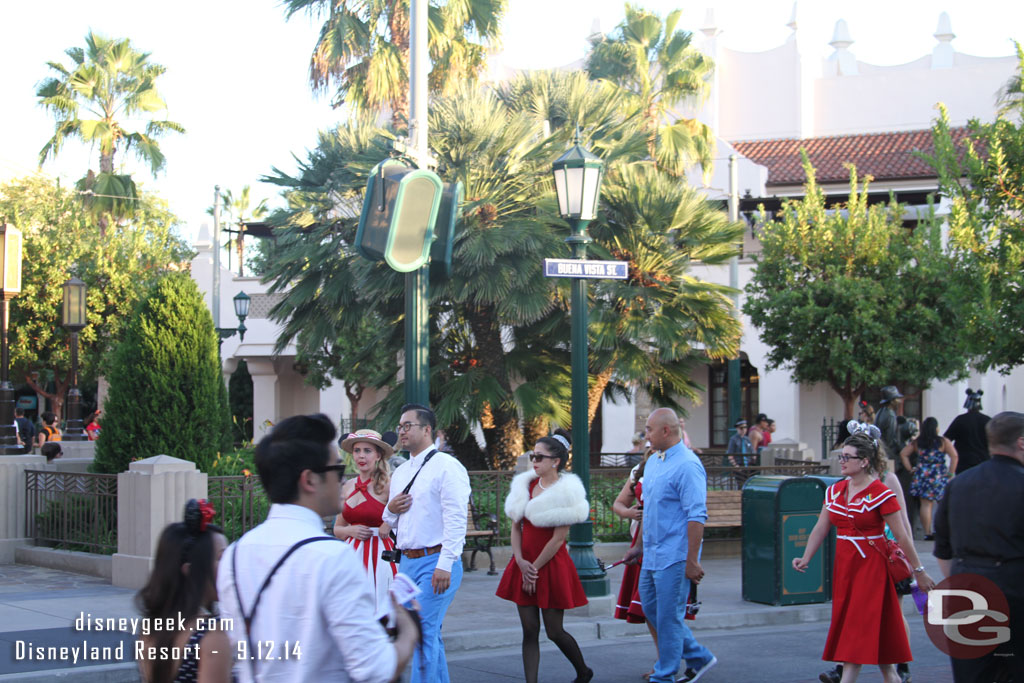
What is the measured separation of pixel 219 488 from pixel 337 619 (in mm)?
9514

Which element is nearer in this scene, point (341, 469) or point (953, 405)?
point (341, 469)

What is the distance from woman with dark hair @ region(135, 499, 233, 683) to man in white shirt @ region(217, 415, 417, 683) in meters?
0.69

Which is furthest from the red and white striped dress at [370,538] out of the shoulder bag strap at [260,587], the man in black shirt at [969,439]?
the man in black shirt at [969,439]

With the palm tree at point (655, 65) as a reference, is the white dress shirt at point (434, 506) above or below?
below

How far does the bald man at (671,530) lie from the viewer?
7.25 meters

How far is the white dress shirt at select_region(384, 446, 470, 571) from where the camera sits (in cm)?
629

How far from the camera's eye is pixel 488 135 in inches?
653

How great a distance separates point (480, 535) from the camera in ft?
42.0

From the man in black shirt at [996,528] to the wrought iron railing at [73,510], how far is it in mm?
9430

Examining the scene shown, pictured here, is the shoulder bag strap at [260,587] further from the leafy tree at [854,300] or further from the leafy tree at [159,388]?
the leafy tree at [854,300]

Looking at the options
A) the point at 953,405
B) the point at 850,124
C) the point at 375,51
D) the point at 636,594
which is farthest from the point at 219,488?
the point at 850,124

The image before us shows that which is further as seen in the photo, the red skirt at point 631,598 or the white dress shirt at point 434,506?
the red skirt at point 631,598

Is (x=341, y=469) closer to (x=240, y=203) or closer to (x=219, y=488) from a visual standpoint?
(x=219, y=488)

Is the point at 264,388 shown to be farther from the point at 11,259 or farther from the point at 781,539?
the point at 781,539
